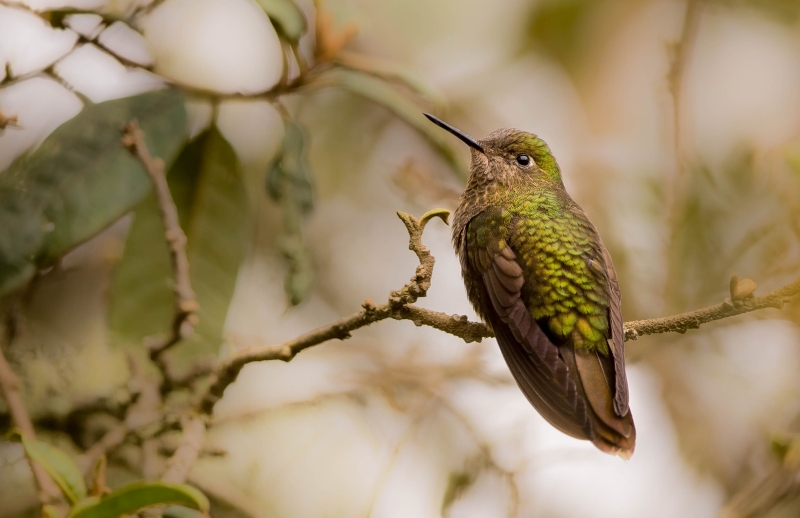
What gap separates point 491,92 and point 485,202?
1.04m

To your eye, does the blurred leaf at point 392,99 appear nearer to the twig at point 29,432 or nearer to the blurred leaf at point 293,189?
the blurred leaf at point 293,189

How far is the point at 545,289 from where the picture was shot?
→ 5.32ft

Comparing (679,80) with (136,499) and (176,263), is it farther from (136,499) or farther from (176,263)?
(136,499)

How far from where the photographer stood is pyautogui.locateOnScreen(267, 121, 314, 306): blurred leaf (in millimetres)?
1626

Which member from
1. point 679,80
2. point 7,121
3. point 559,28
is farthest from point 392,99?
point 559,28

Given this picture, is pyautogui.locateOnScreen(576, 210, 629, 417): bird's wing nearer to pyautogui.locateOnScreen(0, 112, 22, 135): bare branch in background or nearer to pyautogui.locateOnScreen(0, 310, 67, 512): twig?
pyautogui.locateOnScreen(0, 310, 67, 512): twig

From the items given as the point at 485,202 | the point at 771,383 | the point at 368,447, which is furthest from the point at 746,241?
the point at 368,447

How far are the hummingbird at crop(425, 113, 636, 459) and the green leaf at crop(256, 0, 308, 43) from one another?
0.37 metres

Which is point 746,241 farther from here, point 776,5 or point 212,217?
point 212,217

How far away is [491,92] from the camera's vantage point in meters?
2.79

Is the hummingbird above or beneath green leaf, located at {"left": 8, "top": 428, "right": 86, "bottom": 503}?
above

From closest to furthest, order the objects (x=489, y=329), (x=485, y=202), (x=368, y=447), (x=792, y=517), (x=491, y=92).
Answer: (x=489, y=329)
(x=485, y=202)
(x=792, y=517)
(x=368, y=447)
(x=491, y=92)

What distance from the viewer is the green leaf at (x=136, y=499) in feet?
3.09

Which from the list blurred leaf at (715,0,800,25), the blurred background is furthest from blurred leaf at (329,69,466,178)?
blurred leaf at (715,0,800,25)
